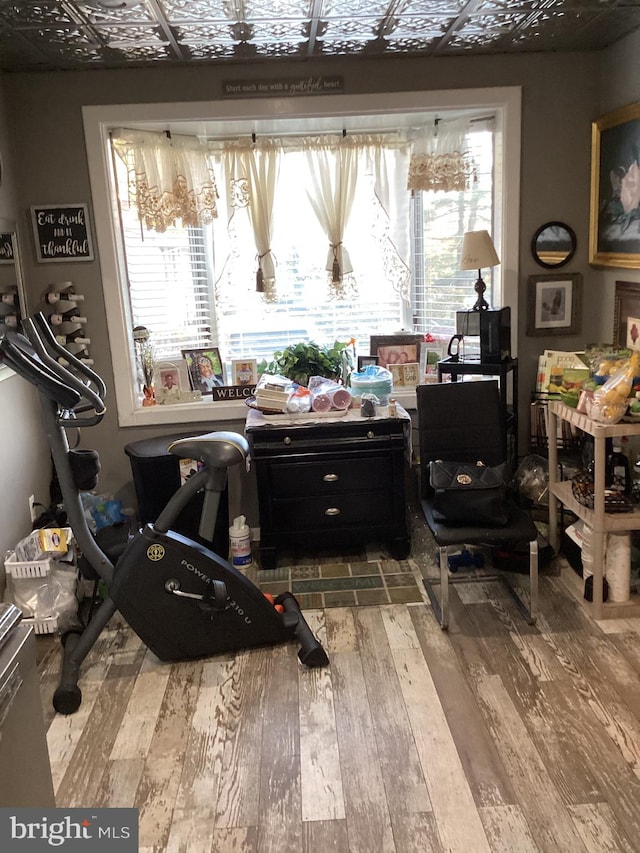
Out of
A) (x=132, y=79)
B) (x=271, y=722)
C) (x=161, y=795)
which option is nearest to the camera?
(x=161, y=795)

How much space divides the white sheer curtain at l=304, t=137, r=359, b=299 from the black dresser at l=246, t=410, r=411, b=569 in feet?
3.07

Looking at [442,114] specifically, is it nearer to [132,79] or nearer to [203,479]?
[132,79]

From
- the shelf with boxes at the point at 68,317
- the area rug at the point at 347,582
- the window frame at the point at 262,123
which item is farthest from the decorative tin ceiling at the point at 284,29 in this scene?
the area rug at the point at 347,582

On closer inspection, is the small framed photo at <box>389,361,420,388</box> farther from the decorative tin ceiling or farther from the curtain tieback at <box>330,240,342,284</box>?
the decorative tin ceiling

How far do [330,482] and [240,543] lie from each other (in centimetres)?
59

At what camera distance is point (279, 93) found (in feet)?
11.5

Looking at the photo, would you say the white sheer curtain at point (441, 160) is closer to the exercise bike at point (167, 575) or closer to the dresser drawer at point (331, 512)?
the dresser drawer at point (331, 512)

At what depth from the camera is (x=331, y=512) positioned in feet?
11.5

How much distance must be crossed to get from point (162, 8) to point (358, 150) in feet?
4.62

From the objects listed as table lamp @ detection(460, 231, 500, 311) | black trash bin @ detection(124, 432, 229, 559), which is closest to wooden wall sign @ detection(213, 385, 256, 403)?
black trash bin @ detection(124, 432, 229, 559)

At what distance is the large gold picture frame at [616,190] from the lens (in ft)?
10.6

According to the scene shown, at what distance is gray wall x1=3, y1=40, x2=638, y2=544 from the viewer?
135 inches

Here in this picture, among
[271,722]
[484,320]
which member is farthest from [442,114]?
[271,722]

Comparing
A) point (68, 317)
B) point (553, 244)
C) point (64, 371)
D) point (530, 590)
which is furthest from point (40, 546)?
point (553, 244)
